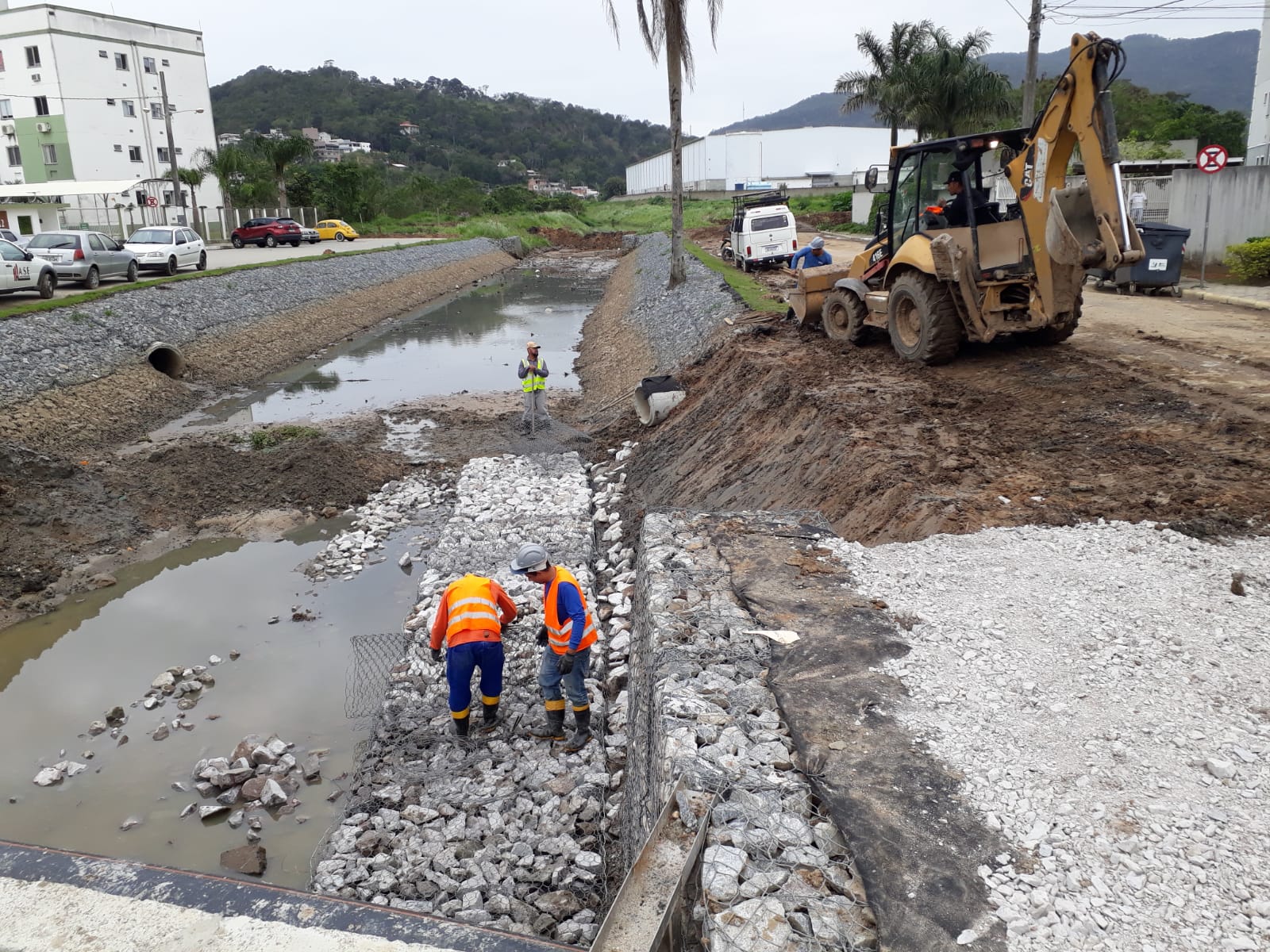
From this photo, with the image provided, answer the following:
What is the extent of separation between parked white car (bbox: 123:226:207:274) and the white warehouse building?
56.8 metres

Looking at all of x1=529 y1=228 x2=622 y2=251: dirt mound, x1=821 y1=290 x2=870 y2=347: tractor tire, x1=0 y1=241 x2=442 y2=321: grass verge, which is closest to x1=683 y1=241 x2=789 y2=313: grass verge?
x1=821 y1=290 x2=870 y2=347: tractor tire

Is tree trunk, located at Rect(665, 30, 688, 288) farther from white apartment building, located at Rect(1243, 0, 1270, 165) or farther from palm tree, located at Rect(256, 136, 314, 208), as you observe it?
palm tree, located at Rect(256, 136, 314, 208)

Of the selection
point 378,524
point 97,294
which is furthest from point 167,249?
point 378,524

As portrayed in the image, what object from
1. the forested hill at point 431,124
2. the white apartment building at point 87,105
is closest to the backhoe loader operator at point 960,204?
the white apartment building at point 87,105

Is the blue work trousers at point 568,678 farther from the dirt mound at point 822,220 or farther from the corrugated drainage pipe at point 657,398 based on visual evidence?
the dirt mound at point 822,220

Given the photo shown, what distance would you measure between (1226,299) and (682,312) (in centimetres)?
1106

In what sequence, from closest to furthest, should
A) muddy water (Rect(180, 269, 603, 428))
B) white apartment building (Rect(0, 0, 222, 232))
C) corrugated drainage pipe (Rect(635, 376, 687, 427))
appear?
corrugated drainage pipe (Rect(635, 376, 687, 427))
muddy water (Rect(180, 269, 603, 428))
white apartment building (Rect(0, 0, 222, 232))

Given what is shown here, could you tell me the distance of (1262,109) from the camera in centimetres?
3362

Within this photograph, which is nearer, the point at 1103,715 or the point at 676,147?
the point at 1103,715

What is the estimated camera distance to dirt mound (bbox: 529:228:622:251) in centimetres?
5978

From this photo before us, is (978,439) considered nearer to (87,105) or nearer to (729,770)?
(729,770)

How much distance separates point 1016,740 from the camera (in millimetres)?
4391

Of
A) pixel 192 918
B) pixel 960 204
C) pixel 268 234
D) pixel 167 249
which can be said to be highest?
pixel 268 234

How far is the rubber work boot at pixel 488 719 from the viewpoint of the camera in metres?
7.09
